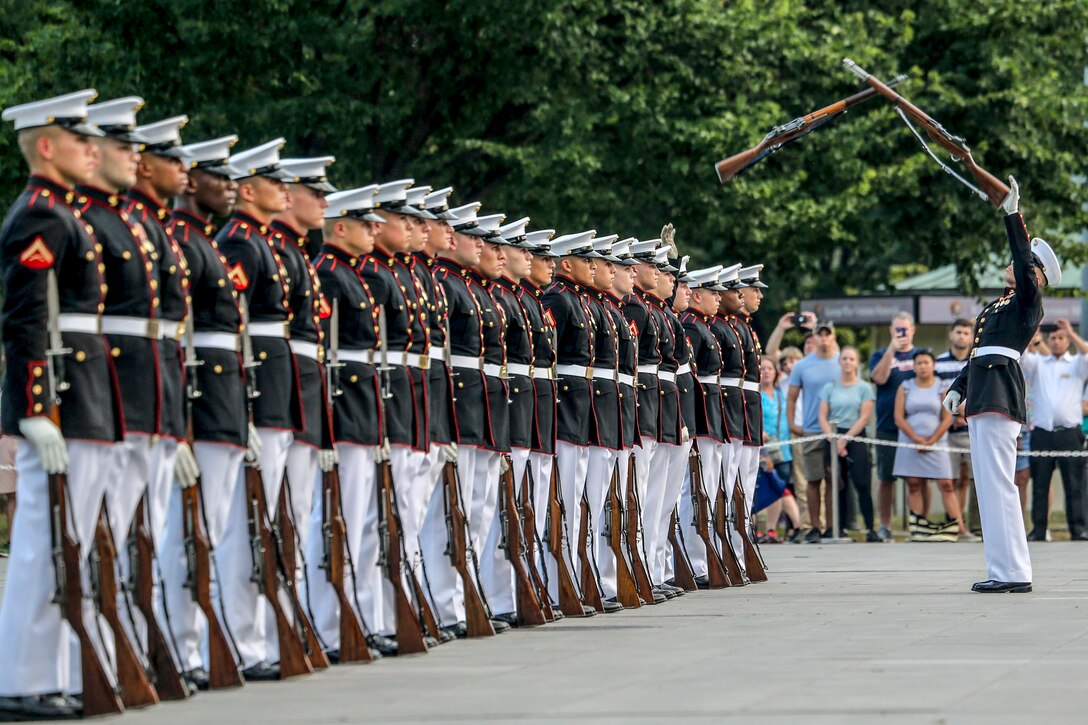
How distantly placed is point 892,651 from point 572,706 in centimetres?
240

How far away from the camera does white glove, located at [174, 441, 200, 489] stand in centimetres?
848

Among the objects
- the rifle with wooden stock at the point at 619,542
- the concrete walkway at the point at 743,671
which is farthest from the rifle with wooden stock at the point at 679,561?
the rifle with wooden stock at the point at 619,542

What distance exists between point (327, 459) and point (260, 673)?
1.08 meters

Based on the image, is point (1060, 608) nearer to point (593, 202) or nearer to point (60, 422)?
point (60, 422)

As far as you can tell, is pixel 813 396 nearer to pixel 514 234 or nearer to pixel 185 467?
pixel 514 234

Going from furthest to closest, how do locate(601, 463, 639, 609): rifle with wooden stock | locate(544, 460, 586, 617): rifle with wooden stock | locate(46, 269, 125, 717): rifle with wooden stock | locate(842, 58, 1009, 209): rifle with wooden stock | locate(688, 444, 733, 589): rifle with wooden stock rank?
locate(688, 444, 733, 589): rifle with wooden stock, locate(842, 58, 1009, 209): rifle with wooden stock, locate(601, 463, 639, 609): rifle with wooden stock, locate(544, 460, 586, 617): rifle with wooden stock, locate(46, 269, 125, 717): rifle with wooden stock

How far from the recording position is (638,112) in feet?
83.8

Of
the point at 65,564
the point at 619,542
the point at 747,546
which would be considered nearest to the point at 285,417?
the point at 65,564

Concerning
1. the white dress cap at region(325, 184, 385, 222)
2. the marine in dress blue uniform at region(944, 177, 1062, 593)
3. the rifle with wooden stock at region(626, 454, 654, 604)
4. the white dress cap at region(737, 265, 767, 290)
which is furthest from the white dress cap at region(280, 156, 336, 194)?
the white dress cap at region(737, 265, 767, 290)

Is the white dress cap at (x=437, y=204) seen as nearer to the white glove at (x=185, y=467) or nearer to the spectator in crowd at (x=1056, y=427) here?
the white glove at (x=185, y=467)

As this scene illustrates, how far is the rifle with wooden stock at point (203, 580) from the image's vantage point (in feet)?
27.5

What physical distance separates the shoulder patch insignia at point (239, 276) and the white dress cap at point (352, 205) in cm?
113

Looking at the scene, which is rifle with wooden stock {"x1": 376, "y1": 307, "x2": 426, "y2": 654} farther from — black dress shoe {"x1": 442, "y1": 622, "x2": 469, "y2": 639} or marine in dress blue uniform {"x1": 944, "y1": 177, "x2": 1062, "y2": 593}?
marine in dress blue uniform {"x1": 944, "y1": 177, "x2": 1062, "y2": 593}

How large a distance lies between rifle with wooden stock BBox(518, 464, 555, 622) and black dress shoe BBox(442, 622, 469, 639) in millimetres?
676
